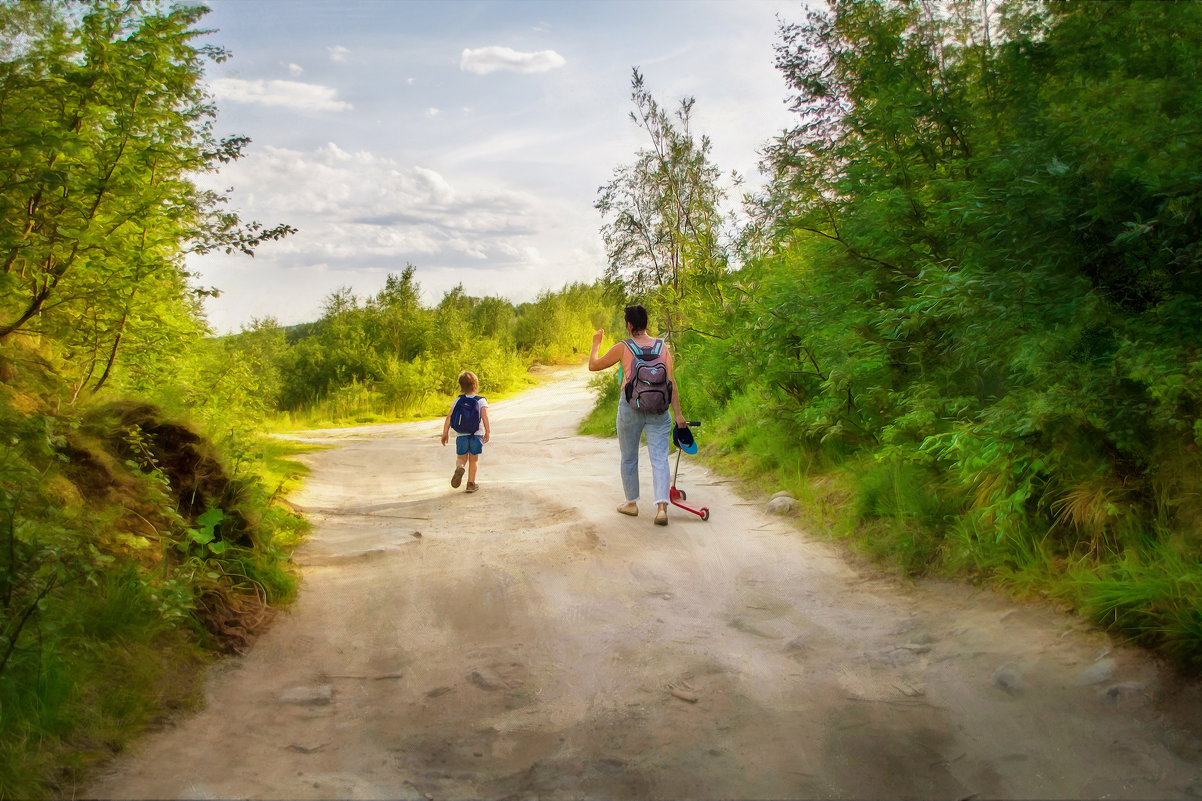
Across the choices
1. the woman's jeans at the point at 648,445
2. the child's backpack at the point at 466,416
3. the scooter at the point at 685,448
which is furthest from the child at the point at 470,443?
the scooter at the point at 685,448

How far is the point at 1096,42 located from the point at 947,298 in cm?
A: 177

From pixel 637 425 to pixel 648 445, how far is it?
0.24 m

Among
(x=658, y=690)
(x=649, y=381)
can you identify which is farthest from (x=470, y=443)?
(x=658, y=690)

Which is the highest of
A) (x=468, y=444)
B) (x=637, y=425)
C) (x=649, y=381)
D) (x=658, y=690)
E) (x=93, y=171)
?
(x=93, y=171)

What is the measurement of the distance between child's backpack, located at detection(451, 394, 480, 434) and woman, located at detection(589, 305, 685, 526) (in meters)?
2.50

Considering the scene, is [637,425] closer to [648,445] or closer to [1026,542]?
[648,445]

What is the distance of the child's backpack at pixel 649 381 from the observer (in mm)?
7219

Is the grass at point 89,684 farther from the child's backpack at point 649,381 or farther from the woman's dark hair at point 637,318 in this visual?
the woman's dark hair at point 637,318

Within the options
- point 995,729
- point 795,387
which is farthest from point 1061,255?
point 795,387

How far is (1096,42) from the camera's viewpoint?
4730 millimetres

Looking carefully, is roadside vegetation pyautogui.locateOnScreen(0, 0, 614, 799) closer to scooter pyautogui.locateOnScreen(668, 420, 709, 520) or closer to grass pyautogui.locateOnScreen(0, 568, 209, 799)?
grass pyautogui.locateOnScreen(0, 568, 209, 799)

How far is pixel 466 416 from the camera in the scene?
948 cm

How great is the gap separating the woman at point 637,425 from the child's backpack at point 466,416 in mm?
2496

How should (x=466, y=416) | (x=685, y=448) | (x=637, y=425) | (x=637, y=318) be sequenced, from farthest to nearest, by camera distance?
(x=466, y=416)
(x=685, y=448)
(x=637, y=425)
(x=637, y=318)
